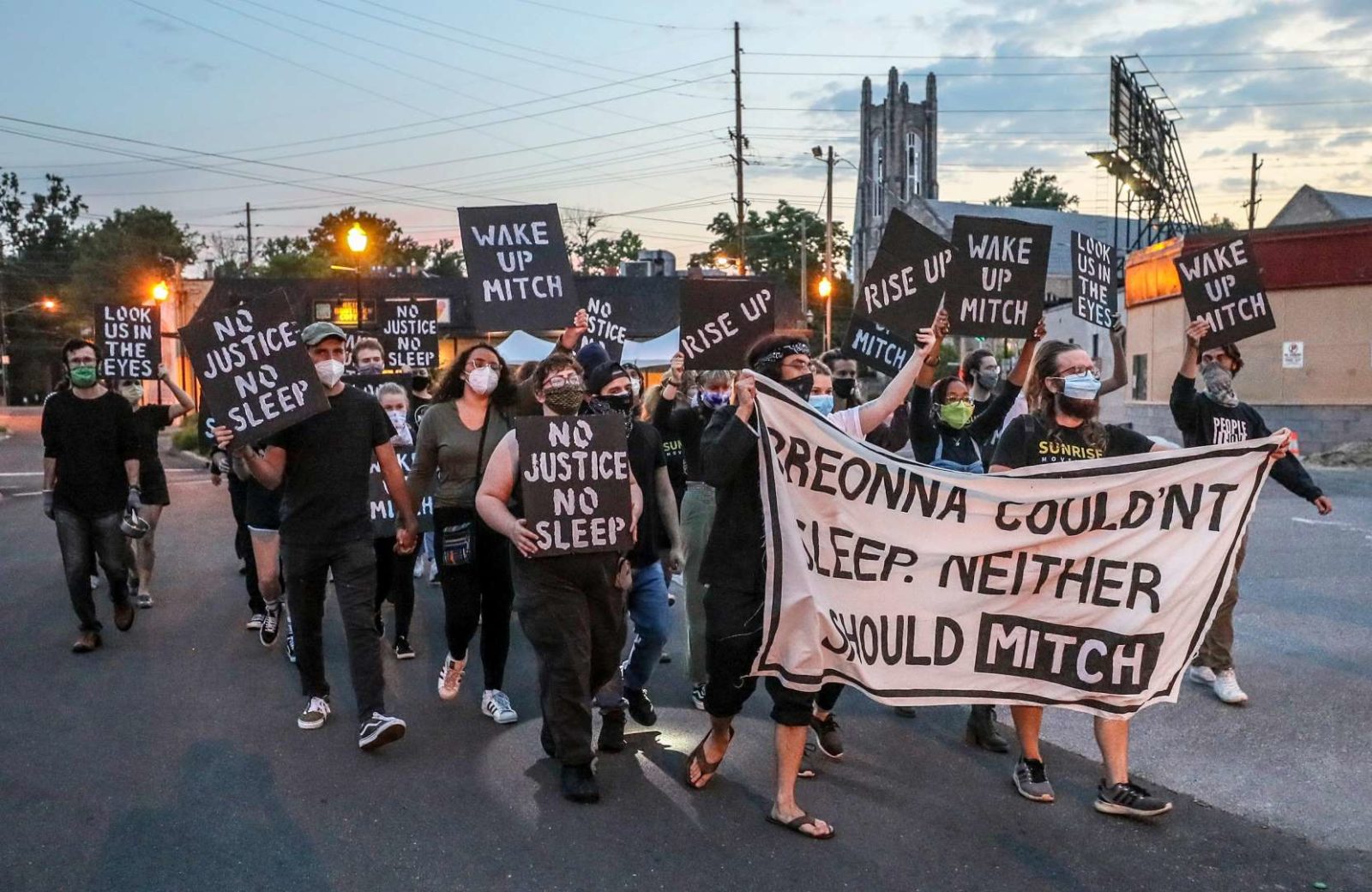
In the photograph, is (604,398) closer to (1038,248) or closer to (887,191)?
(1038,248)

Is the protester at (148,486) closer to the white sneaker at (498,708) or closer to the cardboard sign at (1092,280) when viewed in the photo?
the white sneaker at (498,708)

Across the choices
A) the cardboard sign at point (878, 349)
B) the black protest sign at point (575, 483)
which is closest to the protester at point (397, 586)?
the black protest sign at point (575, 483)

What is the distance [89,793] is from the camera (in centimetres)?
503

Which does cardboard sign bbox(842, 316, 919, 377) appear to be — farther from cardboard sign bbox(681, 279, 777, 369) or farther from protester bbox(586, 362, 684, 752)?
protester bbox(586, 362, 684, 752)

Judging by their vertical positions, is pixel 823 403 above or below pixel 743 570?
above

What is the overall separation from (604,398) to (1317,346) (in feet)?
66.3

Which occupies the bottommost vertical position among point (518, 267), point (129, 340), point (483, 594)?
point (483, 594)

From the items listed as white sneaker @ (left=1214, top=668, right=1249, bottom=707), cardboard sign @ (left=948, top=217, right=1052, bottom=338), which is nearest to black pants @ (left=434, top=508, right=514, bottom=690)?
cardboard sign @ (left=948, top=217, right=1052, bottom=338)

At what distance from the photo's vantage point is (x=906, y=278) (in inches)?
251

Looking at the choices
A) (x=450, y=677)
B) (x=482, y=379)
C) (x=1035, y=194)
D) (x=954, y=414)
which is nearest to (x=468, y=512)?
(x=482, y=379)

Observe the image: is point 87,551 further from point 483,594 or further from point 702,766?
point 702,766

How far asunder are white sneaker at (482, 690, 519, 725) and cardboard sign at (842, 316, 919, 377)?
3.94m

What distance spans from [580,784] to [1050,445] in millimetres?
2419

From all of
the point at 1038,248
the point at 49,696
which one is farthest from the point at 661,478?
the point at 49,696
